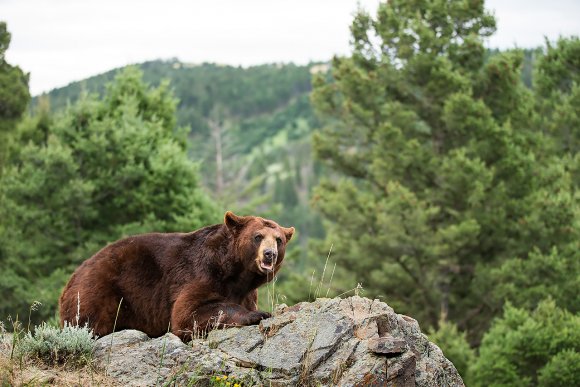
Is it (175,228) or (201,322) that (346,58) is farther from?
(201,322)

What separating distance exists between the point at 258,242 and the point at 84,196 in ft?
64.0

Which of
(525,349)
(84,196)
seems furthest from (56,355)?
(84,196)

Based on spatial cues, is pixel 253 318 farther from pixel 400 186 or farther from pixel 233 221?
Result: pixel 400 186

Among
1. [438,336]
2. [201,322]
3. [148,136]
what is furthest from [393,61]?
[201,322]

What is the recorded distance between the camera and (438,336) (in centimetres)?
2403

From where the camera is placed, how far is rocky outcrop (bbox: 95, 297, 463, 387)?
7469 millimetres

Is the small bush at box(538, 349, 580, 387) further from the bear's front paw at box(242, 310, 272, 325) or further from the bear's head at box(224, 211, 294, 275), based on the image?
the bear's front paw at box(242, 310, 272, 325)

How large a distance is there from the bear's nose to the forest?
1484cm

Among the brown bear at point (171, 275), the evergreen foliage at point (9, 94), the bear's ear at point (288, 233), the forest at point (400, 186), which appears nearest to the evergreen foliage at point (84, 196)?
the forest at point (400, 186)

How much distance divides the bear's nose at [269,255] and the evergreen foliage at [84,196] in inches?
719

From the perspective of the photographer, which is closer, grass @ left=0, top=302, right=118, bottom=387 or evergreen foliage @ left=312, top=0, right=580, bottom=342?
grass @ left=0, top=302, right=118, bottom=387

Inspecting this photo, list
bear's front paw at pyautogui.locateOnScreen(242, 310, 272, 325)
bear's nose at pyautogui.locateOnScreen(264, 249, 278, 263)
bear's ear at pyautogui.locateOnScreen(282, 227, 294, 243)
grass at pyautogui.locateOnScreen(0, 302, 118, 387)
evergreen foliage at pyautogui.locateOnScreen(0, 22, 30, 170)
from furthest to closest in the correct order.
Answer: evergreen foliage at pyautogui.locateOnScreen(0, 22, 30, 170)
bear's ear at pyautogui.locateOnScreen(282, 227, 294, 243)
bear's nose at pyautogui.locateOnScreen(264, 249, 278, 263)
bear's front paw at pyautogui.locateOnScreen(242, 310, 272, 325)
grass at pyautogui.locateOnScreen(0, 302, 118, 387)

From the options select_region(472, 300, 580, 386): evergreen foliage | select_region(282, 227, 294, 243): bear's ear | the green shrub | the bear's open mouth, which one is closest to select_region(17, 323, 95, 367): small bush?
the bear's open mouth

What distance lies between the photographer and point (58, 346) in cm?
802
